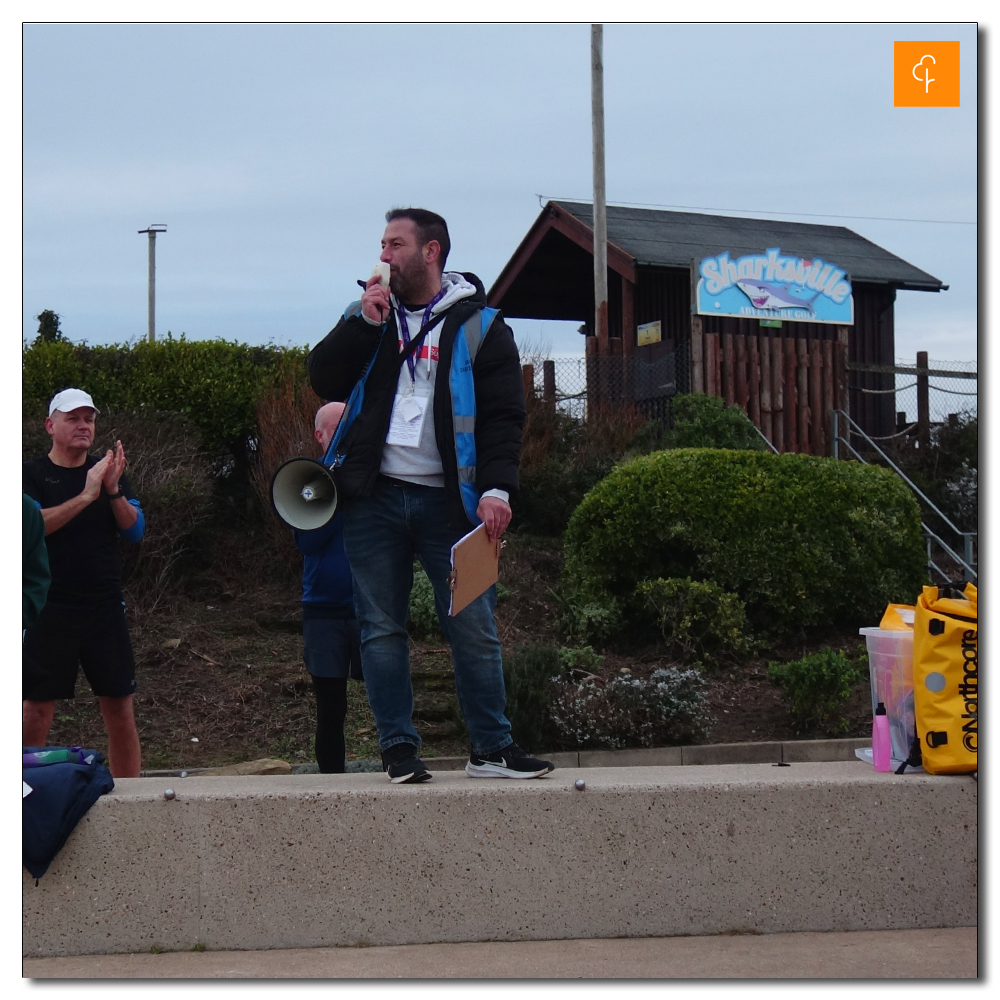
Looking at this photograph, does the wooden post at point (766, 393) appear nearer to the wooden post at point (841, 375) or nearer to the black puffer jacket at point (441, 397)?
the wooden post at point (841, 375)

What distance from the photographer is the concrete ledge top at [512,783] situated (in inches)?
128

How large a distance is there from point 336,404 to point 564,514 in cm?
568

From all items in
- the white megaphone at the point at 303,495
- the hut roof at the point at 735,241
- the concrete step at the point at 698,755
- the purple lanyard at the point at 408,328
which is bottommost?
the concrete step at the point at 698,755

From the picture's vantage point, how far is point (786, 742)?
19.5 feet

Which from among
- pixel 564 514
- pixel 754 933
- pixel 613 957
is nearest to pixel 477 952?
pixel 613 957

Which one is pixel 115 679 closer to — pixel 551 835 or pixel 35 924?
pixel 35 924

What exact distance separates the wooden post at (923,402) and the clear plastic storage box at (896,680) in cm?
896

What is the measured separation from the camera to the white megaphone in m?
3.52

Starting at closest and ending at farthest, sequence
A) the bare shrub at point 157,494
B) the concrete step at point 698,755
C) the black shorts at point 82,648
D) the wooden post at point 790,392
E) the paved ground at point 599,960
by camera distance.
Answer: the paved ground at point 599,960
the black shorts at point 82,648
the concrete step at point 698,755
the bare shrub at point 157,494
the wooden post at point 790,392

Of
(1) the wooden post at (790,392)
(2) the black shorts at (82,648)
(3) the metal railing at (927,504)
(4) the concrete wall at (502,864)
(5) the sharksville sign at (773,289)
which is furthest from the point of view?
(5) the sharksville sign at (773,289)

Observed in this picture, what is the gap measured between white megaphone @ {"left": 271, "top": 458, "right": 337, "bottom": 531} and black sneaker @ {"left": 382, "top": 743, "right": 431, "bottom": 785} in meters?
0.72

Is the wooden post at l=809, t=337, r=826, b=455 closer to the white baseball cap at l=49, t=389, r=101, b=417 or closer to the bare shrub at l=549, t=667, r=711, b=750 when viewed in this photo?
the bare shrub at l=549, t=667, r=711, b=750

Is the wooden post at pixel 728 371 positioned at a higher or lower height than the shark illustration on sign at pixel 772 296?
lower

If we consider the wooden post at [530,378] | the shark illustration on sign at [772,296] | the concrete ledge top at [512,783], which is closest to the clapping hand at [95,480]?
the concrete ledge top at [512,783]
